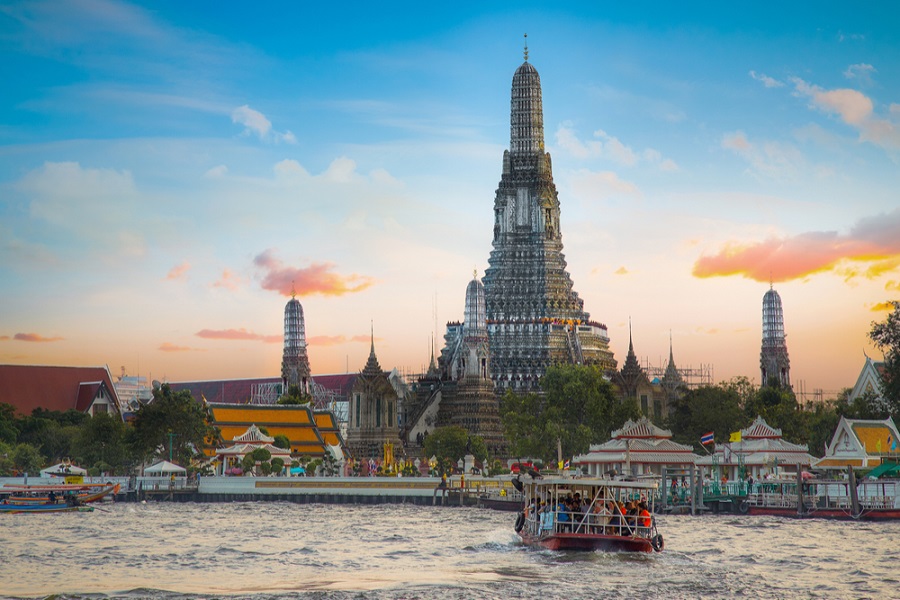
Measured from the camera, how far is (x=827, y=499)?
67562 millimetres

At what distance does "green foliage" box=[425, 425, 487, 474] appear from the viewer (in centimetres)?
11712

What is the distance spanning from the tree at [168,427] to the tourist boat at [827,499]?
1807 inches

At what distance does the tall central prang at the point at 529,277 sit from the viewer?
137 meters

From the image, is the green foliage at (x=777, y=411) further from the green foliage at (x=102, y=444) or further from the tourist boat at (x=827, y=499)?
the green foliage at (x=102, y=444)

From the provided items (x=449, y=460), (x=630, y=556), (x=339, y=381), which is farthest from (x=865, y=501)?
(x=339, y=381)

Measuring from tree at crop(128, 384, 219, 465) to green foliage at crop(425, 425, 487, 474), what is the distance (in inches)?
754

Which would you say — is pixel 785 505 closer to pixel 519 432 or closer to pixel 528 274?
pixel 519 432

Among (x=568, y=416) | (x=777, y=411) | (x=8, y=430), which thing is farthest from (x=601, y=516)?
(x=8, y=430)

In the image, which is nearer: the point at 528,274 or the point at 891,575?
the point at 891,575

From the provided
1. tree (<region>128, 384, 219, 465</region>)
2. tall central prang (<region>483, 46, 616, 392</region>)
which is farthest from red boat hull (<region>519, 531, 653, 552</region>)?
tall central prang (<region>483, 46, 616, 392</region>)

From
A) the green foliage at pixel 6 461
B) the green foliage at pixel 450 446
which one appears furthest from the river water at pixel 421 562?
the green foliage at pixel 450 446

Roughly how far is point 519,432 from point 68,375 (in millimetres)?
57587

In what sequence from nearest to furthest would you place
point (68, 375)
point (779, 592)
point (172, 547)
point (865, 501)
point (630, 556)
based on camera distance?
point (779, 592) → point (630, 556) → point (172, 547) → point (865, 501) → point (68, 375)

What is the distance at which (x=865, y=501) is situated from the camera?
66.4 m
